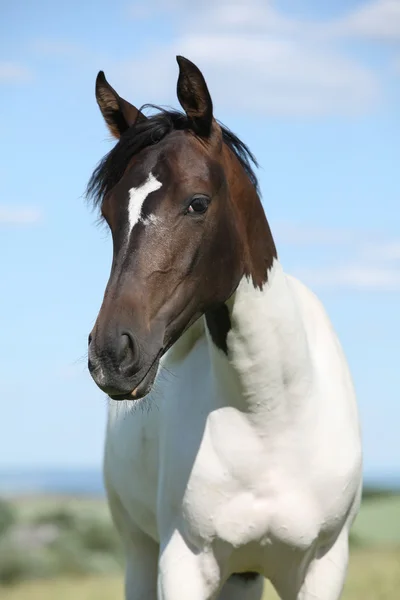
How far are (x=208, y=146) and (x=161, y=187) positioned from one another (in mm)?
Result: 380

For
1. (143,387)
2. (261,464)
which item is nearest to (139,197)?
(143,387)

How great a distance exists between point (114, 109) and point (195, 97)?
52 centimetres

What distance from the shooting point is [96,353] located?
326cm

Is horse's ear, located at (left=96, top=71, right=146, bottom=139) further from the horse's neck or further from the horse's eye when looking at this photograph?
the horse's neck

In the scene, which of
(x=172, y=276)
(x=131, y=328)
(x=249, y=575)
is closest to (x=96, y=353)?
(x=131, y=328)

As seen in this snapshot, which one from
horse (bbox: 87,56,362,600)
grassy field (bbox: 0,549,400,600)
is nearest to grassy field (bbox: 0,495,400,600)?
grassy field (bbox: 0,549,400,600)

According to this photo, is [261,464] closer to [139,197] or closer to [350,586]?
[139,197]

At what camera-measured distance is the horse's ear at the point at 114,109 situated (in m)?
4.05

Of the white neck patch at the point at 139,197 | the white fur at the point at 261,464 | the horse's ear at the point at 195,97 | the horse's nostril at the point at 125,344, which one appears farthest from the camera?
the white fur at the point at 261,464

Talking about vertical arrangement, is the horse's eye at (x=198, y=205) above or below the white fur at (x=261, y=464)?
above

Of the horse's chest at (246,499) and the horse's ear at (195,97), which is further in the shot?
the horse's chest at (246,499)

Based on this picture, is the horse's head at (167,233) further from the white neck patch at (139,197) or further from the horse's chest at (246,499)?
the horse's chest at (246,499)

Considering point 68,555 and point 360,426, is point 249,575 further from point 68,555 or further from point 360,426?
point 68,555

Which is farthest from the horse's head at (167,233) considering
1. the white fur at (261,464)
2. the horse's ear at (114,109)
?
the white fur at (261,464)
